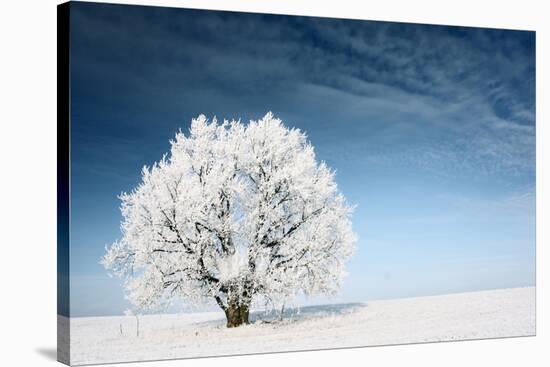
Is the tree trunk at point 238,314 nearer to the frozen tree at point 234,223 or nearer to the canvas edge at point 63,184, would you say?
the frozen tree at point 234,223

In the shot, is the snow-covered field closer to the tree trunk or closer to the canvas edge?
the tree trunk

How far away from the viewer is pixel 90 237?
14.4m

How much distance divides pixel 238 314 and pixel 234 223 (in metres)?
1.58

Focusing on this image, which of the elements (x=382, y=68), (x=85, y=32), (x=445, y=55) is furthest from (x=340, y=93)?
(x=85, y=32)

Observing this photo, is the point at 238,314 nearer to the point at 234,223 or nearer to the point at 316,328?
the point at 316,328

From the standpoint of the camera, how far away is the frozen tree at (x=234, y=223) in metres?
15.4

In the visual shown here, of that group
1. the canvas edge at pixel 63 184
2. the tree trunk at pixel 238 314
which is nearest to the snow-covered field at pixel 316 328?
the tree trunk at pixel 238 314

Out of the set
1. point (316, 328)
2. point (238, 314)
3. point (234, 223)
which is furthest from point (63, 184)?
point (316, 328)

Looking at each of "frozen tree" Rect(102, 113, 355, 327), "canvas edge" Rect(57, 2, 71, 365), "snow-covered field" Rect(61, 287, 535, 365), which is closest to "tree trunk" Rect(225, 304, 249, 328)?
"frozen tree" Rect(102, 113, 355, 327)

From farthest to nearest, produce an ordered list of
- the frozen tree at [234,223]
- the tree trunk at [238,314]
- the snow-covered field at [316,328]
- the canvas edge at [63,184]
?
the tree trunk at [238,314]
the frozen tree at [234,223]
the snow-covered field at [316,328]
the canvas edge at [63,184]

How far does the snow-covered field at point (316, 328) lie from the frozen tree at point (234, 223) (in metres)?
0.42

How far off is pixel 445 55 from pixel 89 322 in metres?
8.20

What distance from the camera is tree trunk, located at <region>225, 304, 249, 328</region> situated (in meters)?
15.9

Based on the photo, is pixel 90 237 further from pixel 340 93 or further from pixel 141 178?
pixel 340 93
